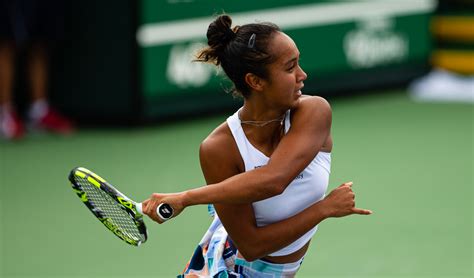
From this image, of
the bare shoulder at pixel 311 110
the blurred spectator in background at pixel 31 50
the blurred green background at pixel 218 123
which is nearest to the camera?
the bare shoulder at pixel 311 110

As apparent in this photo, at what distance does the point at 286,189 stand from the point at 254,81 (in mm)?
345

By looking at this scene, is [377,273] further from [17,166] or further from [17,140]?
[17,140]

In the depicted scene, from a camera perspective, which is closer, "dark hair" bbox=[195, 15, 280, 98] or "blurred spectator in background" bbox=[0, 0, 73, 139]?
"dark hair" bbox=[195, 15, 280, 98]

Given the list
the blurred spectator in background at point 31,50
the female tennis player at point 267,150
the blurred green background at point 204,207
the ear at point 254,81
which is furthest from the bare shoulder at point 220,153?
the blurred spectator in background at point 31,50

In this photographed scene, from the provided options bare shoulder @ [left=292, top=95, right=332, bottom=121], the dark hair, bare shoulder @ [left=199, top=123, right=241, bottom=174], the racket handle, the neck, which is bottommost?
the racket handle

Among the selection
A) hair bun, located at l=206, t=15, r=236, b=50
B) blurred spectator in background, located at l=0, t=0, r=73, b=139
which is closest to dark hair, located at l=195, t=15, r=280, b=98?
hair bun, located at l=206, t=15, r=236, b=50

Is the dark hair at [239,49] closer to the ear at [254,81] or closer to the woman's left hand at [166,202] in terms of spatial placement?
the ear at [254,81]

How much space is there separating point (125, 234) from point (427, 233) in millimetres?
3115

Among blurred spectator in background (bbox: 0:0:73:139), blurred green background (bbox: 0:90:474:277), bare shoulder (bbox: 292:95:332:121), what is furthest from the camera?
blurred spectator in background (bbox: 0:0:73:139)

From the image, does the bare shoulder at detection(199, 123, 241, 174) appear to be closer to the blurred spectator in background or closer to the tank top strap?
the tank top strap

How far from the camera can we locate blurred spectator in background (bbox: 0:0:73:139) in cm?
849

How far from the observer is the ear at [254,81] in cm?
312

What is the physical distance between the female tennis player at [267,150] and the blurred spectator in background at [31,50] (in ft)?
18.3

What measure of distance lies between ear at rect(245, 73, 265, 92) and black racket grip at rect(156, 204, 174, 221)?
0.46 metres
